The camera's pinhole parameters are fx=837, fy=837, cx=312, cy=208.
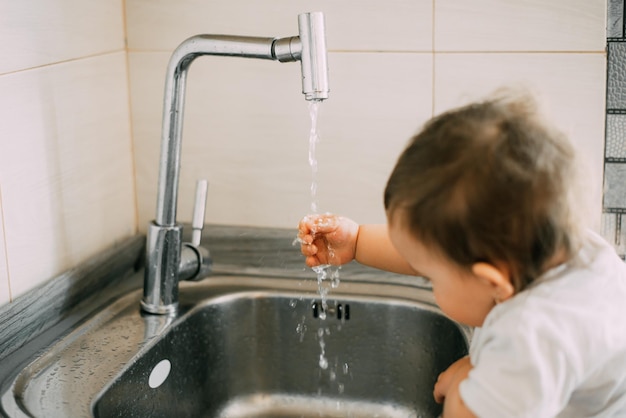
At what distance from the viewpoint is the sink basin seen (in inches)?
44.0

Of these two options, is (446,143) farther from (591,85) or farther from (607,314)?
(591,85)

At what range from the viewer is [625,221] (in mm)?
1175

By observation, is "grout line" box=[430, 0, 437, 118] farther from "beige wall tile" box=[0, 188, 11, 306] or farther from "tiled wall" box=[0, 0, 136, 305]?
"beige wall tile" box=[0, 188, 11, 306]

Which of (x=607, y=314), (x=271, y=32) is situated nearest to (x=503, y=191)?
(x=607, y=314)

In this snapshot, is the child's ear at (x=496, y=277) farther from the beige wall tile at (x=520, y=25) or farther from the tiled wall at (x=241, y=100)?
the beige wall tile at (x=520, y=25)

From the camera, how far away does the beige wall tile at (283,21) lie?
3.84 feet

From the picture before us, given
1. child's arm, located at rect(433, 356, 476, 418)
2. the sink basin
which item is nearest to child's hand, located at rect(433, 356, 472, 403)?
child's arm, located at rect(433, 356, 476, 418)

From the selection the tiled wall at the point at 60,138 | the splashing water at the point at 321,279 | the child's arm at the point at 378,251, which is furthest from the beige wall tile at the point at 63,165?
the child's arm at the point at 378,251

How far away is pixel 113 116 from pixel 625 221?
2.48ft

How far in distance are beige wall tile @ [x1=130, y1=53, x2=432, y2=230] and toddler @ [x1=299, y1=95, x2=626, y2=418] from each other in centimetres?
44

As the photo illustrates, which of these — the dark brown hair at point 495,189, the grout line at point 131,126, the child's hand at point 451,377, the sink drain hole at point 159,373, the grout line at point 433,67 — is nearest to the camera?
the dark brown hair at point 495,189

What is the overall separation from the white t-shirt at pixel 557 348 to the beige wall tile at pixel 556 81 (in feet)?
1.30

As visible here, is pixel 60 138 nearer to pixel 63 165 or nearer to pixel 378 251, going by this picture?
pixel 63 165

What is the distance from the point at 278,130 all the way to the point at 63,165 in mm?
314
